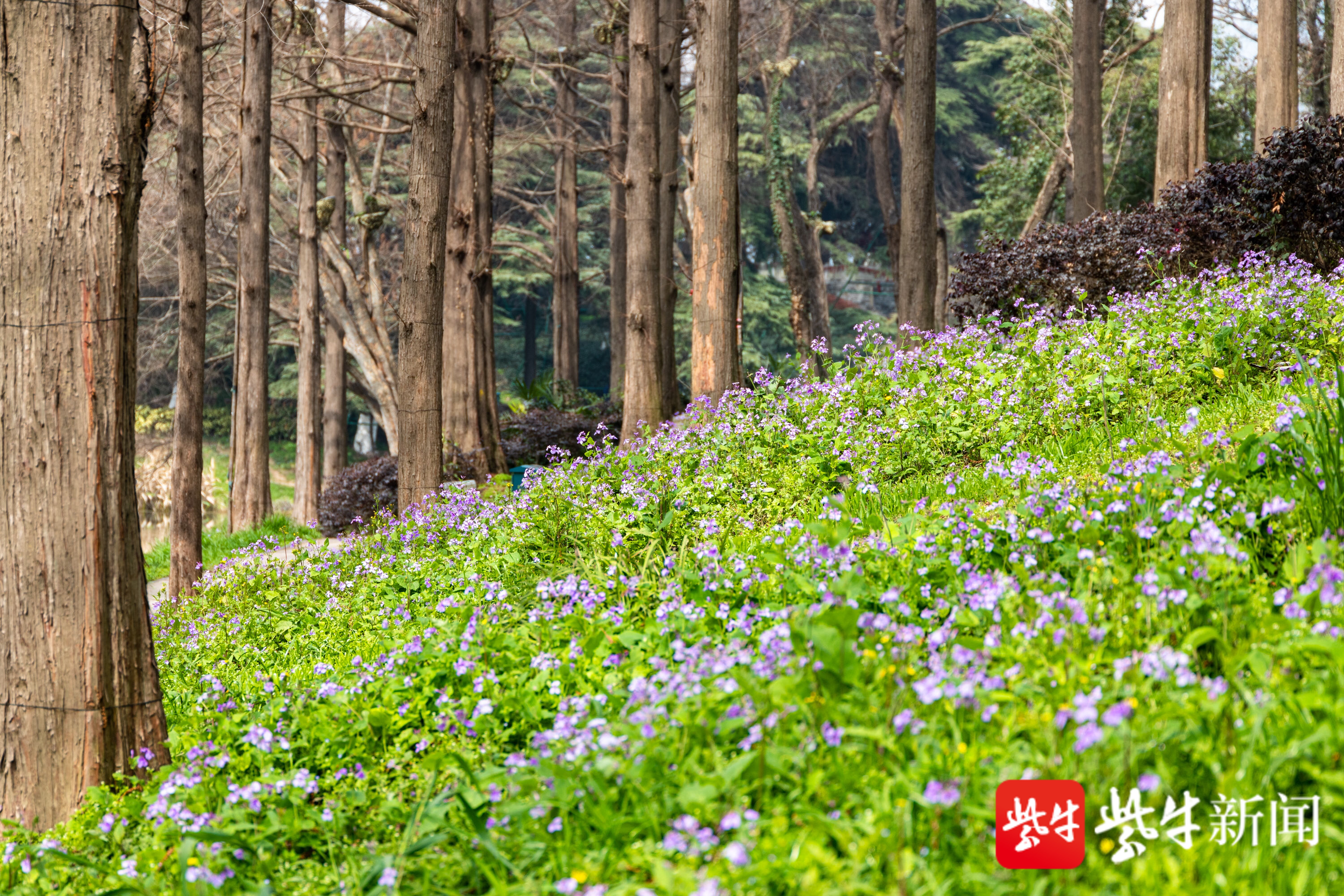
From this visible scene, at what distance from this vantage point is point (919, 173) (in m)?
14.2

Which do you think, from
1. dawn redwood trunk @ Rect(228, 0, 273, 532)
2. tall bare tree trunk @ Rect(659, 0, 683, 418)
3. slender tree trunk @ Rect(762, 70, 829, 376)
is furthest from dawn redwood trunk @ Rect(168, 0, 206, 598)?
slender tree trunk @ Rect(762, 70, 829, 376)

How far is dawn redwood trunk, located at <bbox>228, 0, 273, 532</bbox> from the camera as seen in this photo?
494 inches

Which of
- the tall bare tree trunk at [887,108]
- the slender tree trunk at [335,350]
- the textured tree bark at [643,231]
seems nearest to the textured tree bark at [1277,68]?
the tall bare tree trunk at [887,108]

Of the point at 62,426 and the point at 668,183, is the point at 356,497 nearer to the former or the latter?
the point at 668,183

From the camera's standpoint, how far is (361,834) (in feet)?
10.3

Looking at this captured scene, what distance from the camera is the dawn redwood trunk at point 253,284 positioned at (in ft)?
41.1

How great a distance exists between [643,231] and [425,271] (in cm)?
288

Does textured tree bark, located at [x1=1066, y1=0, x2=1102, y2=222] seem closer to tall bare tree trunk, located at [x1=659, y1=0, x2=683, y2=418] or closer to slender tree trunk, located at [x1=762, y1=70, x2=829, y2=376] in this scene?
tall bare tree trunk, located at [x1=659, y1=0, x2=683, y2=418]

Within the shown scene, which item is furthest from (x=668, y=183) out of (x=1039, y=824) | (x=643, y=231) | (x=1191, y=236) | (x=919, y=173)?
(x=1039, y=824)

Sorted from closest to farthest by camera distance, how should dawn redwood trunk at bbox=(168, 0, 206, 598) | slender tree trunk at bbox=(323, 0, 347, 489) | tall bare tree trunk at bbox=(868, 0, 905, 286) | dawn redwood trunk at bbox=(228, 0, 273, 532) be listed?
dawn redwood trunk at bbox=(168, 0, 206, 598)
dawn redwood trunk at bbox=(228, 0, 273, 532)
slender tree trunk at bbox=(323, 0, 347, 489)
tall bare tree trunk at bbox=(868, 0, 905, 286)

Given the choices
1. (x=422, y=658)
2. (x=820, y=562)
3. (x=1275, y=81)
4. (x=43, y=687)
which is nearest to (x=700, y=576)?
(x=820, y=562)

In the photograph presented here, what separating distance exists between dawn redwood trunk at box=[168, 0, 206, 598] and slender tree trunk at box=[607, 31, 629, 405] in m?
7.08

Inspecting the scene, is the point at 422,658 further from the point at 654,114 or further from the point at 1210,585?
the point at 654,114

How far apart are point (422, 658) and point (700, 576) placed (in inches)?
42.9
